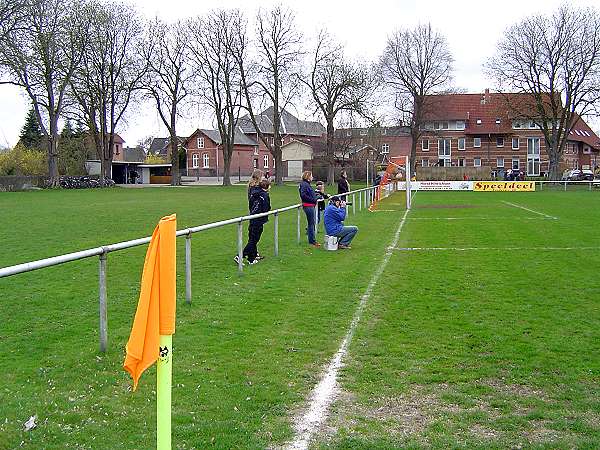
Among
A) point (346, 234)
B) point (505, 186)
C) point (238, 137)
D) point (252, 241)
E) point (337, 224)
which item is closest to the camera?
point (252, 241)

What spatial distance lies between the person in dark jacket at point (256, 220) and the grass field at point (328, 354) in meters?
0.29

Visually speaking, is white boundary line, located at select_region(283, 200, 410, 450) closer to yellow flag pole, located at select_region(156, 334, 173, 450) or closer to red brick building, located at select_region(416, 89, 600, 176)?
yellow flag pole, located at select_region(156, 334, 173, 450)

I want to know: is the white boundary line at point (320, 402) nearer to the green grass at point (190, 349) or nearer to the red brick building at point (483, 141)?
the green grass at point (190, 349)

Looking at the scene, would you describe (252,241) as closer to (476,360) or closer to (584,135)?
(476,360)

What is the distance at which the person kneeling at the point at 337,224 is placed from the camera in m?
15.5

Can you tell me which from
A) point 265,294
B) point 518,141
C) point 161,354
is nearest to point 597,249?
point 265,294

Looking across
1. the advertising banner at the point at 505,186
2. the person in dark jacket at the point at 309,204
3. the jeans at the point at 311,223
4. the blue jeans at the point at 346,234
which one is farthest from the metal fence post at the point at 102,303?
the advertising banner at the point at 505,186

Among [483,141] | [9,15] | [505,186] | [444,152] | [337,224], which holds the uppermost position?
[9,15]

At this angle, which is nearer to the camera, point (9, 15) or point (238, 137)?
point (9, 15)

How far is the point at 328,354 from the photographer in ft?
22.4

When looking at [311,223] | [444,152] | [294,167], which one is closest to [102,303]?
[311,223]

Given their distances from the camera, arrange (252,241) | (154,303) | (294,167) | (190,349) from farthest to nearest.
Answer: (294,167)
(252,241)
(190,349)
(154,303)

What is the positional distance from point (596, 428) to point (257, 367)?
2765 mm

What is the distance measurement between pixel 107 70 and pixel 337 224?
1985 inches
